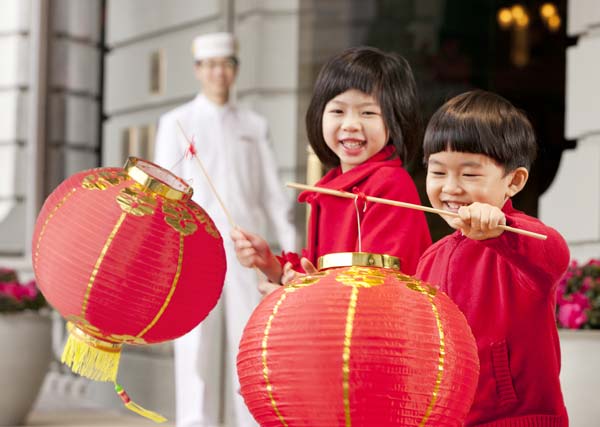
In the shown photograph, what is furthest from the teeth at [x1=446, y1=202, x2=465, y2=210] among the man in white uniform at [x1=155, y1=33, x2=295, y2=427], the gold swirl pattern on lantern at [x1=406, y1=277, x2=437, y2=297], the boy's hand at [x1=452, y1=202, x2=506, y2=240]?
the man in white uniform at [x1=155, y1=33, x2=295, y2=427]

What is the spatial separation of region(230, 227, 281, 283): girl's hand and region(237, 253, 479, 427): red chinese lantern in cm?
94

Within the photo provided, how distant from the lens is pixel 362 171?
10.6ft

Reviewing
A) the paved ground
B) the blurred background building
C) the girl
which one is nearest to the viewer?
the girl

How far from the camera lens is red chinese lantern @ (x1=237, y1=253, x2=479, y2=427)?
86.4 inches

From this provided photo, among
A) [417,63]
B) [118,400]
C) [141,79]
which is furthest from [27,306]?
[417,63]

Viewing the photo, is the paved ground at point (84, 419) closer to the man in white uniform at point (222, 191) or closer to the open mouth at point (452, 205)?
the man in white uniform at point (222, 191)

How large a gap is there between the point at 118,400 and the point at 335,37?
9.36ft

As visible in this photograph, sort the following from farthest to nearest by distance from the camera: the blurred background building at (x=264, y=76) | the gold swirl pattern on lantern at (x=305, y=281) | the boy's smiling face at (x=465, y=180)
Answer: the blurred background building at (x=264, y=76) → the boy's smiling face at (x=465, y=180) → the gold swirl pattern on lantern at (x=305, y=281)

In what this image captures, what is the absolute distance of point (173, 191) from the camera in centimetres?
301

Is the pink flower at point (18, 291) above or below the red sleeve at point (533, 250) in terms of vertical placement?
below

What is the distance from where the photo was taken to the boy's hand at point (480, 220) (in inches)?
95.7

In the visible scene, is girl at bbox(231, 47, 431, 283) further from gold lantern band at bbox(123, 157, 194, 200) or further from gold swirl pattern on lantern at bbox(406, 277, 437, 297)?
gold swirl pattern on lantern at bbox(406, 277, 437, 297)

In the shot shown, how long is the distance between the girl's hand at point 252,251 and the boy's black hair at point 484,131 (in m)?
0.62

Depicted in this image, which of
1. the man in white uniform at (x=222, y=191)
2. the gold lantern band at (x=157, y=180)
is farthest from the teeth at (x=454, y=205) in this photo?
the man in white uniform at (x=222, y=191)
